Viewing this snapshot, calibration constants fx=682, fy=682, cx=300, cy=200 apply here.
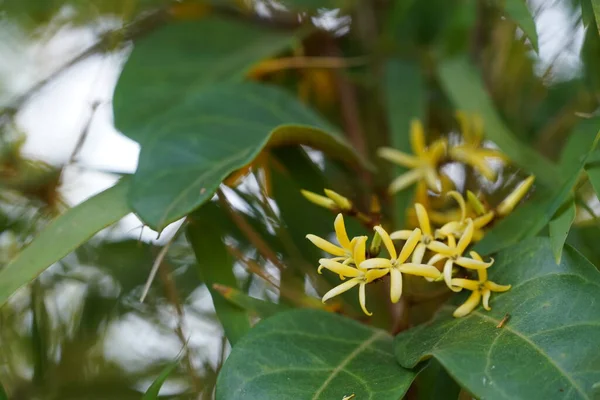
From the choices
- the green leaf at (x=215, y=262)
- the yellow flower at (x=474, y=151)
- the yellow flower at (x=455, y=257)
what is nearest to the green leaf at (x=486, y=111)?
the yellow flower at (x=474, y=151)

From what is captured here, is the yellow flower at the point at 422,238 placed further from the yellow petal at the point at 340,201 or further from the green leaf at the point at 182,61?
the green leaf at the point at 182,61

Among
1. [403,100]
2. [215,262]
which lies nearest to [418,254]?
[215,262]

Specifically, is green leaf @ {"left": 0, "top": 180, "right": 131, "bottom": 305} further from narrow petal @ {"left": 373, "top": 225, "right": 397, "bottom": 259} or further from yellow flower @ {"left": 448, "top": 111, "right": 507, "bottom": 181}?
yellow flower @ {"left": 448, "top": 111, "right": 507, "bottom": 181}

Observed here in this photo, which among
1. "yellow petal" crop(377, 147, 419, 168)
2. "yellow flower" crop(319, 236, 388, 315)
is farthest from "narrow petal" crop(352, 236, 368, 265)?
"yellow petal" crop(377, 147, 419, 168)

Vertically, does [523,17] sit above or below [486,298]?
above

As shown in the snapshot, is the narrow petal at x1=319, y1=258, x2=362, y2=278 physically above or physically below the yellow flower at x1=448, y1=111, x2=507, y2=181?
above

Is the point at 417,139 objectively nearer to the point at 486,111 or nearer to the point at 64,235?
the point at 486,111

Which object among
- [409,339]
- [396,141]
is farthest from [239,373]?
[396,141]
